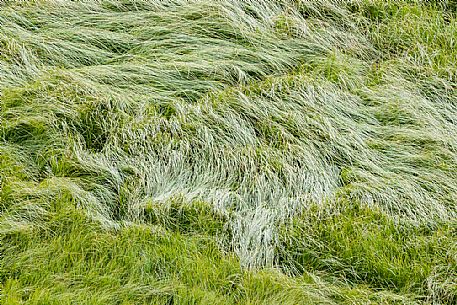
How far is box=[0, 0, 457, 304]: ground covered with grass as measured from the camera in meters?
3.54

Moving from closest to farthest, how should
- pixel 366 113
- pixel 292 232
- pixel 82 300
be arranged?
pixel 82 300
pixel 292 232
pixel 366 113

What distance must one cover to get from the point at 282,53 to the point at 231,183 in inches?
59.7

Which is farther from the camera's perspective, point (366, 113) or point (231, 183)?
point (366, 113)

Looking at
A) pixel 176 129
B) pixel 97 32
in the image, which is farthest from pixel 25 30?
pixel 176 129

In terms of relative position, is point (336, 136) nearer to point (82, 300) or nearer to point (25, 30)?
point (82, 300)

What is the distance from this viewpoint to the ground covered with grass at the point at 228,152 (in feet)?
11.6

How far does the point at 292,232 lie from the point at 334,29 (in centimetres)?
233

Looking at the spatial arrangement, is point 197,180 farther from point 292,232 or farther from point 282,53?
point 282,53

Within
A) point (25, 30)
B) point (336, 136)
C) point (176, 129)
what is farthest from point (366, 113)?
point (25, 30)

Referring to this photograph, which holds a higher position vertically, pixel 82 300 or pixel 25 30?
pixel 25 30

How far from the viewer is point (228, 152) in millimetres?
4336

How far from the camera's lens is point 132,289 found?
3420 mm

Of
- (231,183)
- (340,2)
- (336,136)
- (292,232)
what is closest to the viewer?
(292,232)

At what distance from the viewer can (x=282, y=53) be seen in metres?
5.30
